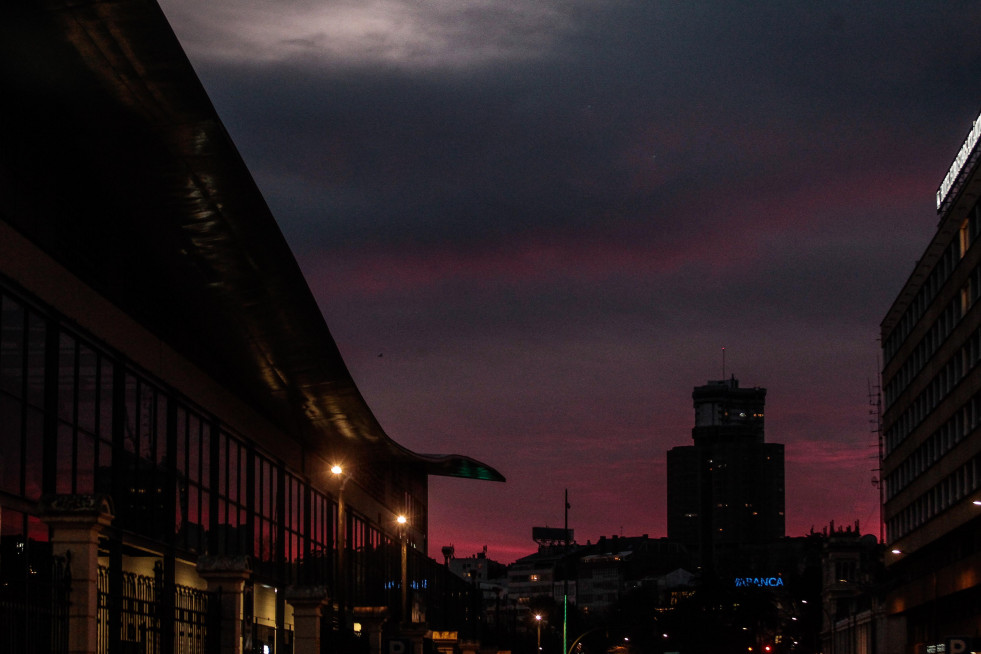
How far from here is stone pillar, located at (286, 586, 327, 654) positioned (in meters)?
36.7

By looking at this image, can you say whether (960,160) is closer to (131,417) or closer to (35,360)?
(131,417)

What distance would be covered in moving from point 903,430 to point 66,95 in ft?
241

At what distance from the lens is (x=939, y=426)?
8550cm

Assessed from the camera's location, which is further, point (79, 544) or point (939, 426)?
point (939, 426)

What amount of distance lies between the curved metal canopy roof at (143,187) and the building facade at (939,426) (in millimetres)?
34314

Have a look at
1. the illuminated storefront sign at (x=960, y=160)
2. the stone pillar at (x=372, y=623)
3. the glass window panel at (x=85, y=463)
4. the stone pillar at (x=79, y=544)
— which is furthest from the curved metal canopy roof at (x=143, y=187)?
the illuminated storefront sign at (x=960, y=160)

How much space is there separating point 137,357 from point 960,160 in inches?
2254

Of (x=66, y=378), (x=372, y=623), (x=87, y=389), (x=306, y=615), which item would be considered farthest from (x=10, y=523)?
(x=372, y=623)

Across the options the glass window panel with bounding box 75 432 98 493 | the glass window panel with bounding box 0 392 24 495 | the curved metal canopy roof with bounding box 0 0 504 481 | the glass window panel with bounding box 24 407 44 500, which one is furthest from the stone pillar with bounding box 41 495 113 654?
the glass window panel with bounding box 75 432 98 493

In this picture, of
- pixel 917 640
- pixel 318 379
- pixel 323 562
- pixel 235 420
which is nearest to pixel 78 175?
pixel 235 420

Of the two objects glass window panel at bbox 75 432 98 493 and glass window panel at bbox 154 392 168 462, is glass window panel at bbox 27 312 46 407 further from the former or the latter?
glass window panel at bbox 154 392 168 462

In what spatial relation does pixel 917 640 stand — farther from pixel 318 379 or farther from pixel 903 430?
pixel 318 379

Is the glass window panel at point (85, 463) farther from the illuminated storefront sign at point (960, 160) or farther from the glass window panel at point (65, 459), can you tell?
the illuminated storefront sign at point (960, 160)

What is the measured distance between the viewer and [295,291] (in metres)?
50.1
